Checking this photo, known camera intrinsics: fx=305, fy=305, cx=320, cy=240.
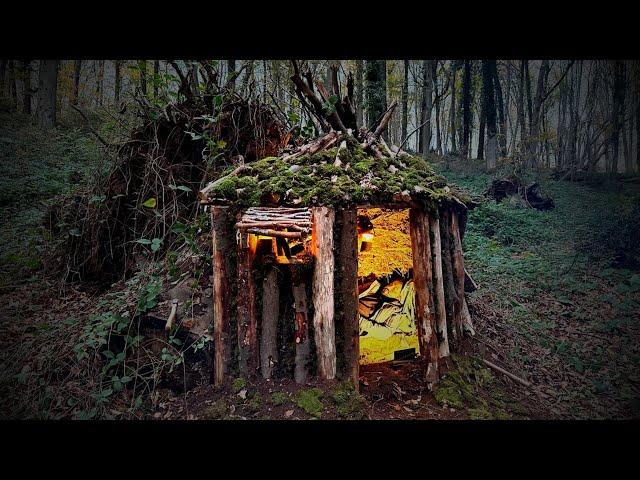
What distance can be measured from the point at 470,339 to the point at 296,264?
2442 mm

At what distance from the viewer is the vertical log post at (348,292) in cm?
277

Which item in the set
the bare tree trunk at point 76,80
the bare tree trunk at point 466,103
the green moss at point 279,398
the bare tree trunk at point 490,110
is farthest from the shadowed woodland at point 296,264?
the bare tree trunk at point 466,103

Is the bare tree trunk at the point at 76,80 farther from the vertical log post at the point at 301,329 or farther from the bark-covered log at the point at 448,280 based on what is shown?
the bark-covered log at the point at 448,280

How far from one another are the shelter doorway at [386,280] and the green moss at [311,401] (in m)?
1.99

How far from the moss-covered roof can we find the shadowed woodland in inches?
0.8

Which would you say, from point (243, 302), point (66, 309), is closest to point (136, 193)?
point (66, 309)

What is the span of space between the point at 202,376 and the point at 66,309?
1.98 metres

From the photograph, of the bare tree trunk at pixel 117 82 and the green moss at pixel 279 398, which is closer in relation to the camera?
the green moss at pixel 279 398

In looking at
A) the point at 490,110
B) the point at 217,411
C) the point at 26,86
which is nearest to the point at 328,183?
the point at 217,411

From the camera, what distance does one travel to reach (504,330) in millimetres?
4328

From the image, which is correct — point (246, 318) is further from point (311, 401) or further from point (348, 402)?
point (348, 402)

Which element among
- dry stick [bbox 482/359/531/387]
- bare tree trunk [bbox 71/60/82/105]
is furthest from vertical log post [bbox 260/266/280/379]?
bare tree trunk [bbox 71/60/82/105]

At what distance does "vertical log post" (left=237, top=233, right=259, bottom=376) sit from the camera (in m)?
2.78
